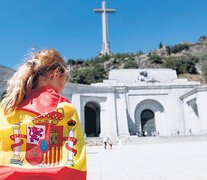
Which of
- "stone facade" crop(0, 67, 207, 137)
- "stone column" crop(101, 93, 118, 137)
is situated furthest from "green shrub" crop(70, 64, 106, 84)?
"stone column" crop(101, 93, 118, 137)

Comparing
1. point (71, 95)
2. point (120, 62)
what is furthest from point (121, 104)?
point (120, 62)

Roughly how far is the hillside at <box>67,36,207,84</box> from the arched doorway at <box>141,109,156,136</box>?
18.1 metres

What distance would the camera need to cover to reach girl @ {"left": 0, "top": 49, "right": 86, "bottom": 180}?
112 centimetres

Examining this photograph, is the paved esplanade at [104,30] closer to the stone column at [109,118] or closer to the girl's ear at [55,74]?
the stone column at [109,118]

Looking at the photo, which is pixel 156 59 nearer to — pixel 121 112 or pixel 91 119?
pixel 91 119

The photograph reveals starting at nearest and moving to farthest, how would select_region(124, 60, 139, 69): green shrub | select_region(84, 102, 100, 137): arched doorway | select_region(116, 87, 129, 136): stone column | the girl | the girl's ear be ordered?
the girl, the girl's ear, select_region(116, 87, 129, 136): stone column, select_region(84, 102, 100, 137): arched doorway, select_region(124, 60, 139, 69): green shrub

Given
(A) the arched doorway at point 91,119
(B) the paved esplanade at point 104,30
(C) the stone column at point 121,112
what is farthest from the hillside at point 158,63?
(C) the stone column at point 121,112

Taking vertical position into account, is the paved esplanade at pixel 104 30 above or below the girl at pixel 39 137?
above

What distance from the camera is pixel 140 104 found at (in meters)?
29.2

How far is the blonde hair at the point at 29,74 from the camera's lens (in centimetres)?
128

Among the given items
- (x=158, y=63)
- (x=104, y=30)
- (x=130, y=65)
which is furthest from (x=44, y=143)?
(x=104, y=30)

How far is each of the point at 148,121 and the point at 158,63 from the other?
4114 cm

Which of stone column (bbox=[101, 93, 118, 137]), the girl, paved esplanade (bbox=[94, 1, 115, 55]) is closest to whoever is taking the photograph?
the girl

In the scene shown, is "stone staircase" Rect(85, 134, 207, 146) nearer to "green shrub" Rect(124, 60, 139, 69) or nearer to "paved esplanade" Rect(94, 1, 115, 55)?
"green shrub" Rect(124, 60, 139, 69)
